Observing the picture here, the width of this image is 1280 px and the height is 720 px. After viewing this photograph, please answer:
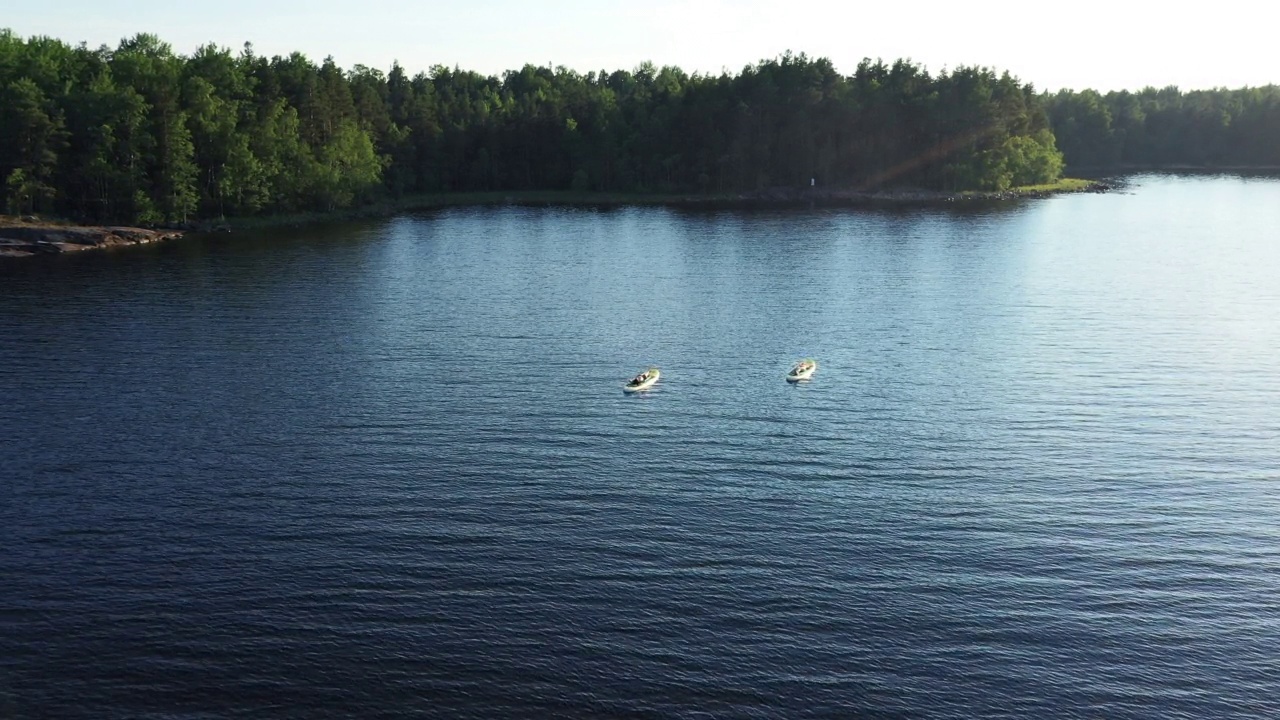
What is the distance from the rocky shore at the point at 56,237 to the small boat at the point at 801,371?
129540 mm

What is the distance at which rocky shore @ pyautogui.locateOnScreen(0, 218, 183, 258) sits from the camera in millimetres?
164750

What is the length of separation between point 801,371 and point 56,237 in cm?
13649

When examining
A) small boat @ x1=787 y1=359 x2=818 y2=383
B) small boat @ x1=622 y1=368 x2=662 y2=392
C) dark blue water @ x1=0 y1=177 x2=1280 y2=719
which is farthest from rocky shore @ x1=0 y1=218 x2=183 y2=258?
small boat @ x1=787 y1=359 x2=818 y2=383

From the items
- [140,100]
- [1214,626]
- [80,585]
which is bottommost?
[1214,626]

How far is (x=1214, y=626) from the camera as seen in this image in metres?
49.2

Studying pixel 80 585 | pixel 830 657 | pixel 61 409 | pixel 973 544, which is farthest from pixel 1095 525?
pixel 61 409

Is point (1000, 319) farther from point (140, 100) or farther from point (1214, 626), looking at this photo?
point (140, 100)

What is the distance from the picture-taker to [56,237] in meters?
171

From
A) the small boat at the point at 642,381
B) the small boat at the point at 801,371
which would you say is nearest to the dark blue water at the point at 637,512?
the small boat at the point at 642,381

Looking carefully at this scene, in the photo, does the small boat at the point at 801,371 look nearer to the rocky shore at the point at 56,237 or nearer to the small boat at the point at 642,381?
the small boat at the point at 642,381

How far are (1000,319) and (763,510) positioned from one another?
65428mm

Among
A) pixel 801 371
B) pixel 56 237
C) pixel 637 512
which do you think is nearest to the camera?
pixel 637 512

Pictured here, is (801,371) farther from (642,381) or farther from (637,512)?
(637,512)

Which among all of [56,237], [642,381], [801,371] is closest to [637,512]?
[642,381]
